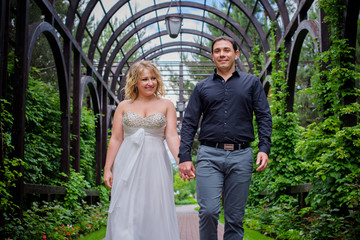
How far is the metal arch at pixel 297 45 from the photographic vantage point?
277 inches

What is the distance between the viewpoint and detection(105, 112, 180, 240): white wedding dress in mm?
4145

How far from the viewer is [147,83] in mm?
4465

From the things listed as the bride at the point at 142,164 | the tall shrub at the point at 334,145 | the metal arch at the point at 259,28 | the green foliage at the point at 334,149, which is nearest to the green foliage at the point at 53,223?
the bride at the point at 142,164

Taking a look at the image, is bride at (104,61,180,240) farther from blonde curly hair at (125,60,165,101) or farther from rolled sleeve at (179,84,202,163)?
rolled sleeve at (179,84,202,163)

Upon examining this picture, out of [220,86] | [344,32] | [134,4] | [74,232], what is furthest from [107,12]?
[220,86]

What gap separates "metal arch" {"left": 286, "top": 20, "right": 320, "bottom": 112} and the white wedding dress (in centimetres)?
340

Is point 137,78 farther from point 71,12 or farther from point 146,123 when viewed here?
point 71,12

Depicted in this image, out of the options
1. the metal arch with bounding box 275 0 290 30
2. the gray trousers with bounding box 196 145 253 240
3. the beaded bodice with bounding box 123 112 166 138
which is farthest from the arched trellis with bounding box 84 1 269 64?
the gray trousers with bounding box 196 145 253 240

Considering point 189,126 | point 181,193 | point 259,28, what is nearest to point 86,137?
point 259,28

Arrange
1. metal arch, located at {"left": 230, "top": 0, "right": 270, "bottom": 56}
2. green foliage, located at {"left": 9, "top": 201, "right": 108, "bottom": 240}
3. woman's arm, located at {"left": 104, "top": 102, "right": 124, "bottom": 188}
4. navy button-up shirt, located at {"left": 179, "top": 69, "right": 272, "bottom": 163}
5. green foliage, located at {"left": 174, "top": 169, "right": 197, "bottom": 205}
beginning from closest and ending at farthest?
1. navy button-up shirt, located at {"left": 179, "top": 69, "right": 272, "bottom": 163}
2. woman's arm, located at {"left": 104, "top": 102, "right": 124, "bottom": 188}
3. green foliage, located at {"left": 9, "top": 201, "right": 108, "bottom": 240}
4. metal arch, located at {"left": 230, "top": 0, "right": 270, "bottom": 56}
5. green foliage, located at {"left": 174, "top": 169, "right": 197, "bottom": 205}

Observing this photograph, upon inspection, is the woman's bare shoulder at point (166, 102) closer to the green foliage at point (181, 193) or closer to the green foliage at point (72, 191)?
the green foliage at point (72, 191)

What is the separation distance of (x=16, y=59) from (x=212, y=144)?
323cm

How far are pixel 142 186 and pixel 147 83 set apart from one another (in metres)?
0.99

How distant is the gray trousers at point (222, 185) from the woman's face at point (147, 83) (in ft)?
3.15
